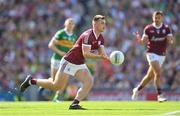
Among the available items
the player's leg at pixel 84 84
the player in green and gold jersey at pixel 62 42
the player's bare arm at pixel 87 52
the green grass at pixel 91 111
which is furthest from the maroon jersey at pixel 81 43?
the player in green and gold jersey at pixel 62 42

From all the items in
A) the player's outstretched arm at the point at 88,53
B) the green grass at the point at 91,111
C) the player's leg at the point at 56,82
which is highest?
the player's outstretched arm at the point at 88,53

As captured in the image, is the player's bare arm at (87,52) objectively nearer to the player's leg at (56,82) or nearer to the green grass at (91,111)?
the player's leg at (56,82)

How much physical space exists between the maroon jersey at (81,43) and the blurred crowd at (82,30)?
32.9 ft

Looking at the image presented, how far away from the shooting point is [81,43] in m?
18.5

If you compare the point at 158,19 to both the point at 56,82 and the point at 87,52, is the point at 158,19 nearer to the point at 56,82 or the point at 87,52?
the point at 56,82

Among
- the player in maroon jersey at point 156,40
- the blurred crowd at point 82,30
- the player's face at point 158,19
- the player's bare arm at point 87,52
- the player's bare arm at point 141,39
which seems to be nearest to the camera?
the player's bare arm at point 87,52

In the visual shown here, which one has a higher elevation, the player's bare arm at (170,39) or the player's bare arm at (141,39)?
the player's bare arm at (141,39)

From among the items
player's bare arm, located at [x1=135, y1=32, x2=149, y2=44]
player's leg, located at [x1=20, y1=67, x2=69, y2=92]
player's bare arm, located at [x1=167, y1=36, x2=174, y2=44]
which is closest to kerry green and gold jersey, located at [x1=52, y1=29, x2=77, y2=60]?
player's bare arm, located at [x1=135, y1=32, x2=149, y2=44]

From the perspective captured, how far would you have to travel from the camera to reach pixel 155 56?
22781mm

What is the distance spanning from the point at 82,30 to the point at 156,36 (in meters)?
10.9

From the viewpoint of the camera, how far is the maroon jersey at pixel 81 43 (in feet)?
59.8

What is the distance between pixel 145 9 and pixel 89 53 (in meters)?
16.7

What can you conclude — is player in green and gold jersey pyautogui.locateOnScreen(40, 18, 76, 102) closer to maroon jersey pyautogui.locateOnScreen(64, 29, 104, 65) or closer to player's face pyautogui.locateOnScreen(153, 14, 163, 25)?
player's face pyautogui.locateOnScreen(153, 14, 163, 25)

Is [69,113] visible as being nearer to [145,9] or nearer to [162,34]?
[162,34]
